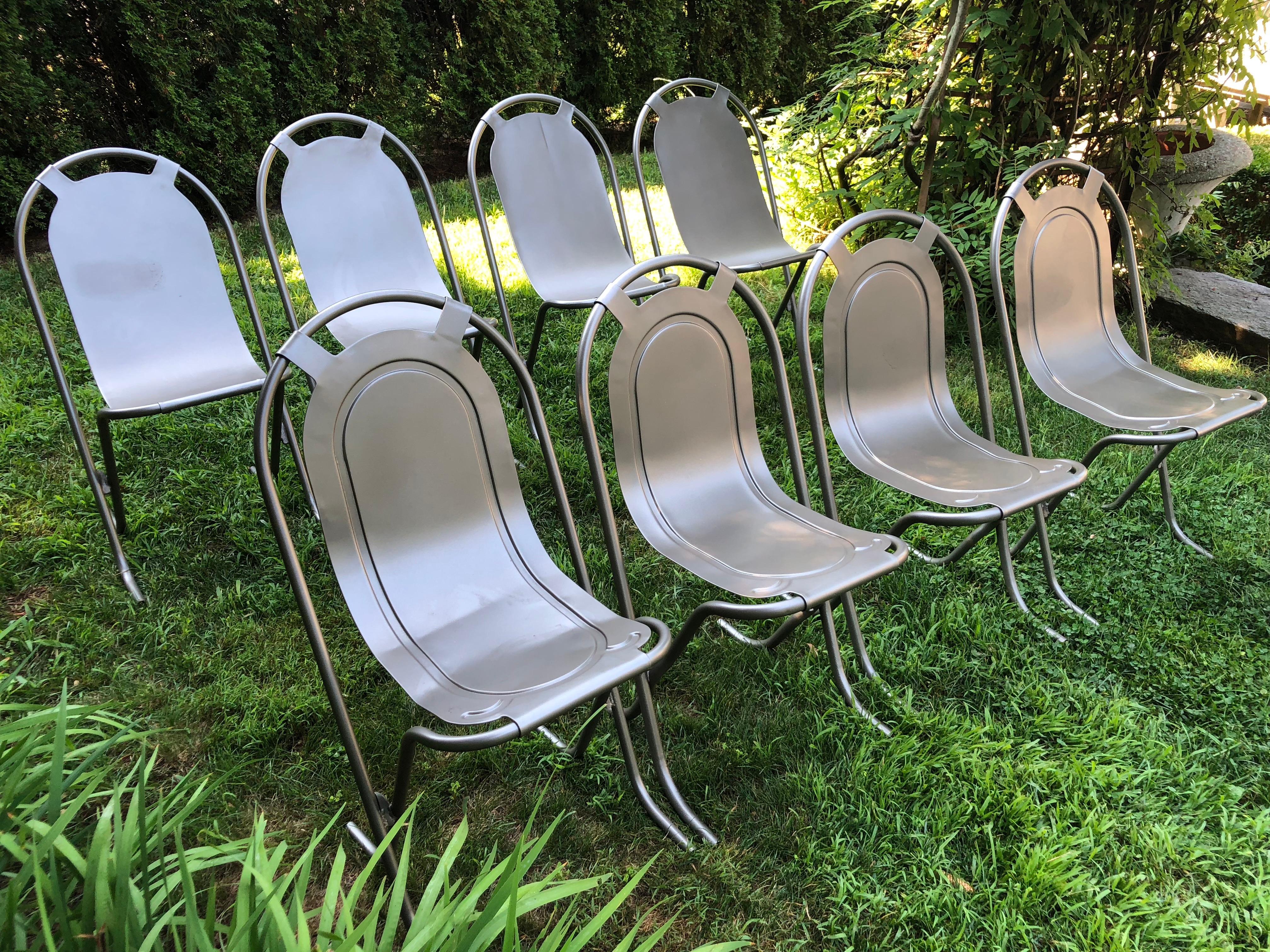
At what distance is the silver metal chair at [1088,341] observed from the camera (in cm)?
252

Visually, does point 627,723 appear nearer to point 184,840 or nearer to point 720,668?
point 720,668

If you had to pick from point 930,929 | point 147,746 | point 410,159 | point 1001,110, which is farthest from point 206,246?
point 1001,110

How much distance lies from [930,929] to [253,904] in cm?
125

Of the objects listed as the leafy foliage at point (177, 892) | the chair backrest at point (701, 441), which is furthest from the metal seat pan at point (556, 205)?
the leafy foliage at point (177, 892)

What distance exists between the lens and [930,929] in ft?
5.46

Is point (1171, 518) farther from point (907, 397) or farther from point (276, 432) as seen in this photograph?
point (276, 432)

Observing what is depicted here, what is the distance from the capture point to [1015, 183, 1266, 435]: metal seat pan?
103 inches

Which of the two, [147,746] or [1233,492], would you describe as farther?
[1233,492]

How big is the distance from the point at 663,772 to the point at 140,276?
225cm

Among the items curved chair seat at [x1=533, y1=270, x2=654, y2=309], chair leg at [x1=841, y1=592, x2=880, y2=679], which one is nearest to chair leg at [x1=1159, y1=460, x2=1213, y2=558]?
chair leg at [x1=841, y1=592, x2=880, y2=679]

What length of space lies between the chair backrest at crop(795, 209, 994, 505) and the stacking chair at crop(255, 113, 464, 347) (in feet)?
Answer: 3.99

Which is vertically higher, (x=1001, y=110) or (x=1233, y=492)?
(x=1001, y=110)

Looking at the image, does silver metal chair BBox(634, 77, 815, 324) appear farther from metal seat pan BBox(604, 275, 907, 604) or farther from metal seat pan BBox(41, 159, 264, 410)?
metal seat pan BBox(41, 159, 264, 410)

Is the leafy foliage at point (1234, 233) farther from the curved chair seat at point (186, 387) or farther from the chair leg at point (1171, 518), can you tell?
the curved chair seat at point (186, 387)
